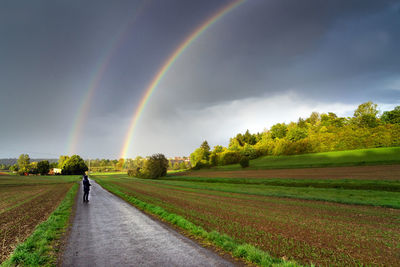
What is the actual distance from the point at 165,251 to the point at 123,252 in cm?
131

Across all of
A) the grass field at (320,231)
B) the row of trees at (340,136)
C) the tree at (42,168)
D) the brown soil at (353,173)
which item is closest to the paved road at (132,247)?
the grass field at (320,231)

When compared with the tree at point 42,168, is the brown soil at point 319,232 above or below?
below

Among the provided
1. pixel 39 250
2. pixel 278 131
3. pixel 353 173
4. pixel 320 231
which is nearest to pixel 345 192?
pixel 353 173

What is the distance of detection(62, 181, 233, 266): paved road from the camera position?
18.5ft

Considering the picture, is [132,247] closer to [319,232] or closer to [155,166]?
[319,232]

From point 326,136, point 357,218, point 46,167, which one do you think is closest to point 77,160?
point 46,167

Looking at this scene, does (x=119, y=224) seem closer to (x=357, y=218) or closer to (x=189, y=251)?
(x=189, y=251)

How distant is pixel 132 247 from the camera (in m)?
6.79

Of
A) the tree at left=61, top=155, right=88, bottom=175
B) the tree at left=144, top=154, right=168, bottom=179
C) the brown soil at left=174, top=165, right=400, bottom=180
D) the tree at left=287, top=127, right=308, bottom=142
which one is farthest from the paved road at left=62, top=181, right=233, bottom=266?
the tree at left=61, top=155, right=88, bottom=175

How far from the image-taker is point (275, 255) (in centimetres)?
611

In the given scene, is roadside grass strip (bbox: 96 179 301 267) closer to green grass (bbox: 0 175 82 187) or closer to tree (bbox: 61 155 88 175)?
green grass (bbox: 0 175 82 187)

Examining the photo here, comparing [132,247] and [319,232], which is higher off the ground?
[132,247]

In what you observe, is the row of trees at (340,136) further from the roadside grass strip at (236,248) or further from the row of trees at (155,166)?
the roadside grass strip at (236,248)

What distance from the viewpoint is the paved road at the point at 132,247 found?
5.64 metres
